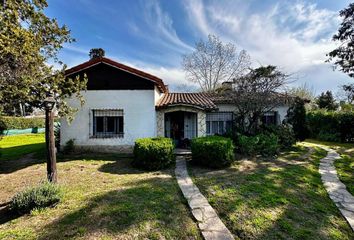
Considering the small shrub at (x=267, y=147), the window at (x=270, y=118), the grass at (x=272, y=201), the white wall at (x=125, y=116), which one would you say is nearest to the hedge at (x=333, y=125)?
the window at (x=270, y=118)

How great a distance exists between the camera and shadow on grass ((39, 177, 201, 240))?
5.08 metres

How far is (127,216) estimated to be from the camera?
18.9ft

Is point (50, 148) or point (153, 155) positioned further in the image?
Result: point (153, 155)

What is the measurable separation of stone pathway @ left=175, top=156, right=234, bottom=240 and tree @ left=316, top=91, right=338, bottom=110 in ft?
98.0

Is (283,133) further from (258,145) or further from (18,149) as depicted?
(18,149)

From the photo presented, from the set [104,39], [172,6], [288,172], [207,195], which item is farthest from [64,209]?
[172,6]

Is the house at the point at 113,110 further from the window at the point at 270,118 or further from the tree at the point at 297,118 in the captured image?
the tree at the point at 297,118

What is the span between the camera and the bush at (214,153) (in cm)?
1052

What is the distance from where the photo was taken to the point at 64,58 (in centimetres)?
1144

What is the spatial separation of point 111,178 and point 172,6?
36.5ft

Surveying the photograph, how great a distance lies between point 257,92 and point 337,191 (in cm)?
752

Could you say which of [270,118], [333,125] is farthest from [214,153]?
Result: [333,125]

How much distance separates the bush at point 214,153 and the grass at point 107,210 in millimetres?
1804

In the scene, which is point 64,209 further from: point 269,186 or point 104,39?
point 104,39
